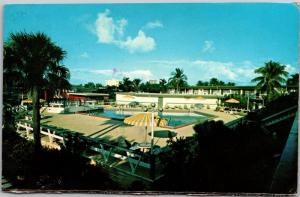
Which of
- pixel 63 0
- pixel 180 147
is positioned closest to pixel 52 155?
pixel 180 147

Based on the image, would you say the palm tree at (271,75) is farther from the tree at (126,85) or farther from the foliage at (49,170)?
the foliage at (49,170)

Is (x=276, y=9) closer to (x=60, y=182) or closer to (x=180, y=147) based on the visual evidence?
(x=180, y=147)

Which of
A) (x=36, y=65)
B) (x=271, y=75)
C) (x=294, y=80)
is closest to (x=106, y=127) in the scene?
(x=36, y=65)

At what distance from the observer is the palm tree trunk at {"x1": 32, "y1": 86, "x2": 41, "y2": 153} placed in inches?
288

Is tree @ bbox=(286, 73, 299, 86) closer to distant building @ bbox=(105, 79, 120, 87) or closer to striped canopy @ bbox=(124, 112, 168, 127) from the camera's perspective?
striped canopy @ bbox=(124, 112, 168, 127)

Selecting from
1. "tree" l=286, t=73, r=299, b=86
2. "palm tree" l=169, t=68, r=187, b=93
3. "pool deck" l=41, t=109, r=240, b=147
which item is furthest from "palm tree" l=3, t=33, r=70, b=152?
"tree" l=286, t=73, r=299, b=86

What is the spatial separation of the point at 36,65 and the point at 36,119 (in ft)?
4.90

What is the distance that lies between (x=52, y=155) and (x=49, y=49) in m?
2.81

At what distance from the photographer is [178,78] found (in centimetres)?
721

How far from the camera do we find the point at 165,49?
6.87 metres

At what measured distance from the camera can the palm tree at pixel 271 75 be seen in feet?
21.2

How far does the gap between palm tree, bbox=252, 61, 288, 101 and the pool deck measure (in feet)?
4.44

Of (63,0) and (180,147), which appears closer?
(180,147)

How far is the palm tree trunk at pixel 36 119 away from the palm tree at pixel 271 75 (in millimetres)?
5818
